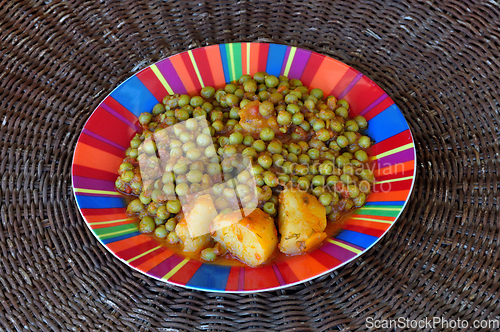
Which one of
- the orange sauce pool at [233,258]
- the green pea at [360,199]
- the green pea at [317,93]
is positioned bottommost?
the orange sauce pool at [233,258]

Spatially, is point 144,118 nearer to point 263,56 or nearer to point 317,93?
point 263,56

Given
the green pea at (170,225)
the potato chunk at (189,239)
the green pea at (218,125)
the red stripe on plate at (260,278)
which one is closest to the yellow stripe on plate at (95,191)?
the green pea at (170,225)

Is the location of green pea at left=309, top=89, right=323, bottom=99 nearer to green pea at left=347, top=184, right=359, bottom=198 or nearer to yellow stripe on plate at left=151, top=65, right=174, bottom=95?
green pea at left=347, top=184, right=359, bottom=198

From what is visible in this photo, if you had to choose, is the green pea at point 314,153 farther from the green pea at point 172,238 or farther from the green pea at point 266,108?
the green pea at point 172,238

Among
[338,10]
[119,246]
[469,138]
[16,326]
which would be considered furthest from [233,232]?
[338,10]

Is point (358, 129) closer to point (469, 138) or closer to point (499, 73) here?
point (469, 138)

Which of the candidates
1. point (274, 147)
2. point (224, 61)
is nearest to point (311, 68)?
point (224, 61)
